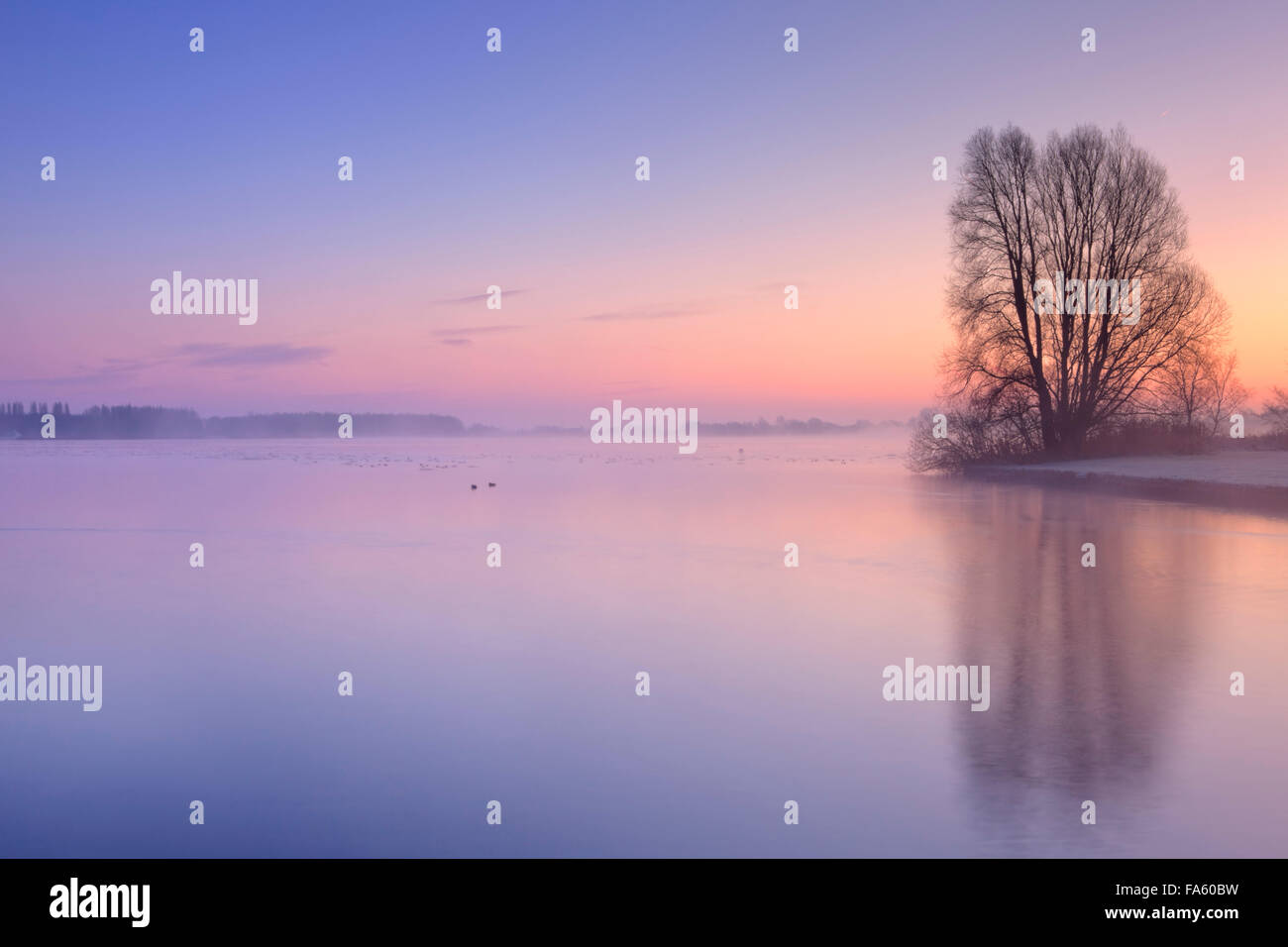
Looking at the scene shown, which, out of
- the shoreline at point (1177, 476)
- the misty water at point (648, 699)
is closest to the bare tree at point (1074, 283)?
the shoreline at point (1177, 476)

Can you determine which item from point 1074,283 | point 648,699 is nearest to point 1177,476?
point 1074,283

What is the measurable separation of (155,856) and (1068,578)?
33.4ft

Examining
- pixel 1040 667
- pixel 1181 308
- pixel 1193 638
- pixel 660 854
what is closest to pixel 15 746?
pixel 660 854

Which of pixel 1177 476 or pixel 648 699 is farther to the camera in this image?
pixel 1177 476

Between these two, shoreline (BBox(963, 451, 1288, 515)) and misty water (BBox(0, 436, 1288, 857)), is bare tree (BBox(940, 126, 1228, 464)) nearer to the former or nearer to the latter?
shoreline (BBox(963, 451, 1288, 515))

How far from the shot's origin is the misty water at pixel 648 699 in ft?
15.1

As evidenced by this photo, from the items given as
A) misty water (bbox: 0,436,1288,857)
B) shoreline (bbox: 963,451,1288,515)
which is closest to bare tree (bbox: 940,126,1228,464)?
shoreline (bbox: 963,451,1288,515)

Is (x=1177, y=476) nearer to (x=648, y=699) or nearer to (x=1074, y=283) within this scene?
(x=1074, y=283)

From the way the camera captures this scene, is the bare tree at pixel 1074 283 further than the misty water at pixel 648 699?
Yes

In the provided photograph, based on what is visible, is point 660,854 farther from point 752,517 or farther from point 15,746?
point 752,517

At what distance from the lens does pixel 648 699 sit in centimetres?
670

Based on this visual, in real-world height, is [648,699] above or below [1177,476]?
below

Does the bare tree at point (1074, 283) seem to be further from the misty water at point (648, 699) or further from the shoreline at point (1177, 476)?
the misty water at point (648, 699)

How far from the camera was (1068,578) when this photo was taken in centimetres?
1144
